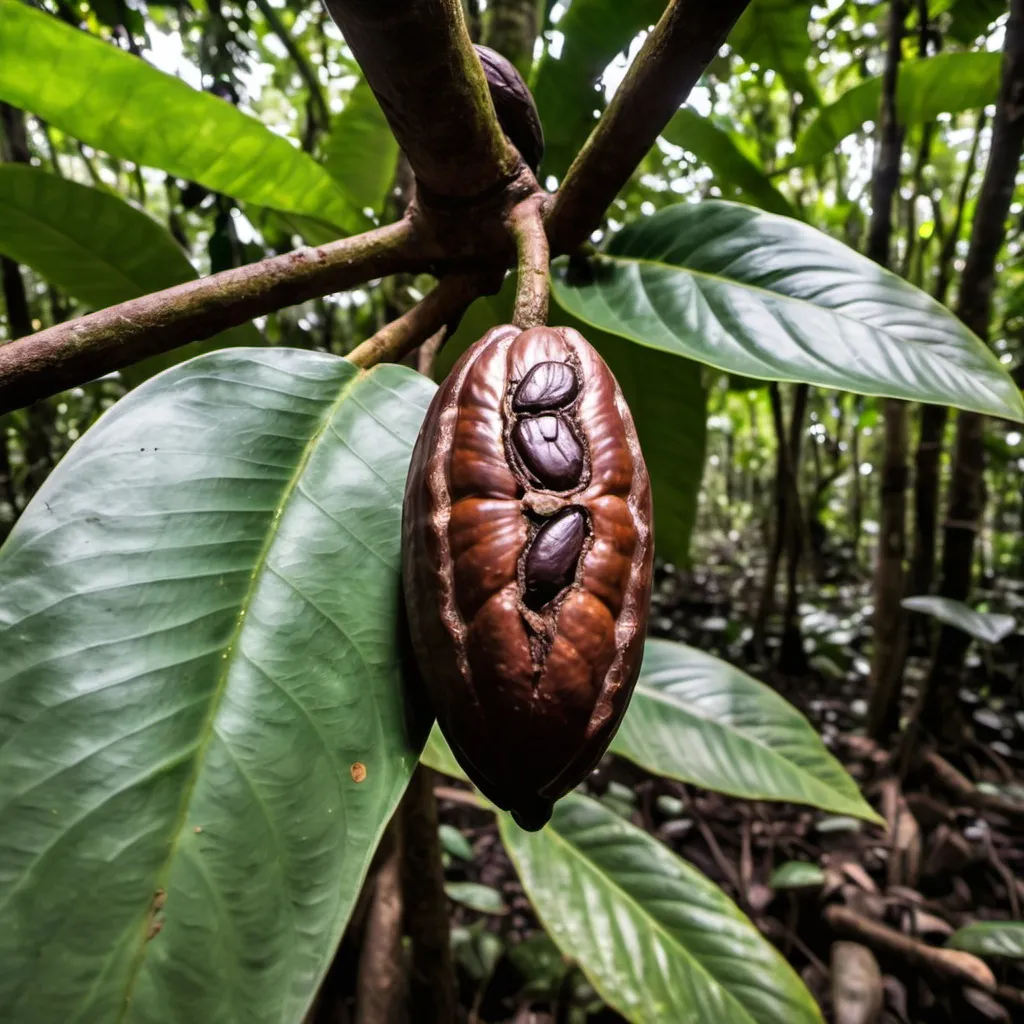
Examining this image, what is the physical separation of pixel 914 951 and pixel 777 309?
1055 mm

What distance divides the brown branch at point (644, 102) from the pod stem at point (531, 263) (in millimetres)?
19

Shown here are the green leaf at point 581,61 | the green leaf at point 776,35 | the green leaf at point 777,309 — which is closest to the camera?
the green leaf at point 777,309

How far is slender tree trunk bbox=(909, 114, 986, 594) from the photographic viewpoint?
61.9 inches

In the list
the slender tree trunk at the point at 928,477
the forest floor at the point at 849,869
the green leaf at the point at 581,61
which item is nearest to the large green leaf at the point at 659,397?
the green leaf at the point at 581,61

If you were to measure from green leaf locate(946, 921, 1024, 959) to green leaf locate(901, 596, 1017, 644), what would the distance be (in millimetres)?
423

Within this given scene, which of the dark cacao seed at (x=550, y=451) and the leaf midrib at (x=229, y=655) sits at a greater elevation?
the dark cacao seed at (x=550, y=451)

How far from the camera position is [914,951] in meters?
1.09

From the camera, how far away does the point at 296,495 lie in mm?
390

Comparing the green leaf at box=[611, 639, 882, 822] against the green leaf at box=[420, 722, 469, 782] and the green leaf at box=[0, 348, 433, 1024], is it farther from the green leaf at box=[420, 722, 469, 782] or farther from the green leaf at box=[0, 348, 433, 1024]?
the green leaf at box=[0, 348, 433, 1024]

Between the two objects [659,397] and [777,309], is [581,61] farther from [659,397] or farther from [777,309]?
[777,309]


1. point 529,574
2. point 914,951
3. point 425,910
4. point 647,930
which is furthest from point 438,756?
point 914,951

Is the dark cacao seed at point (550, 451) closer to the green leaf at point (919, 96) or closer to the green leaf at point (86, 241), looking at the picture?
the green leaf at point (86, 241)

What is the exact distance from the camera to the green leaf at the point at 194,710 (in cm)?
26

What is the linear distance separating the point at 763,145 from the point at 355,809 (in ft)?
8.55
